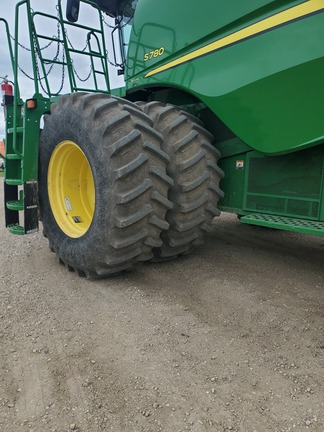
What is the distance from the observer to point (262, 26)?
2422 millimetres

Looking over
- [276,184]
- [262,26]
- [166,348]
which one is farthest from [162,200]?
[262,26]

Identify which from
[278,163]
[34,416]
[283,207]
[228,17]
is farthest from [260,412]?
[228,17]

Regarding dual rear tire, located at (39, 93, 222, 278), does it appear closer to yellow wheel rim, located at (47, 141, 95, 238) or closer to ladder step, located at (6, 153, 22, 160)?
yellow wheel rim, located at (47, 141, 95, 238)

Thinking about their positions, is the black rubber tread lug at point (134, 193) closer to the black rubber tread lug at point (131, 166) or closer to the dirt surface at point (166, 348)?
the black rubber tread lug at point (131, 166)

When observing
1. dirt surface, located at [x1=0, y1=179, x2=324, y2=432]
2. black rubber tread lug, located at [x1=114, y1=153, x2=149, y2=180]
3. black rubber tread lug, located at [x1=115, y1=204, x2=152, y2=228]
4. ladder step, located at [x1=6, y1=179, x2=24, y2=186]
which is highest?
black rubber tread lug, located at [x1=114, y1=153, x2=149, y2=180]

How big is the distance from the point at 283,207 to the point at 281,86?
2.90 feet

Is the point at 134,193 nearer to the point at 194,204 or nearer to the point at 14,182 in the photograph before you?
the point at 194,204

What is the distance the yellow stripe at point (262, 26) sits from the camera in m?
2.18

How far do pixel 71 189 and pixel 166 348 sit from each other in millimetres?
2003

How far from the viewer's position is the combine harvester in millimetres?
2385

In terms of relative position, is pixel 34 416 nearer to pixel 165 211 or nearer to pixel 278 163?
pixel 165 211

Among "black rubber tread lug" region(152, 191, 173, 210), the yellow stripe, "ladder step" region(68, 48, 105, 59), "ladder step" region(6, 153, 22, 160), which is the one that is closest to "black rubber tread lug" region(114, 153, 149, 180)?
"black rubber tread lug" region(152, 191, 173, 210)

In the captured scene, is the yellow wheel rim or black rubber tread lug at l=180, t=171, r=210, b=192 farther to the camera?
the yellow wheel rim

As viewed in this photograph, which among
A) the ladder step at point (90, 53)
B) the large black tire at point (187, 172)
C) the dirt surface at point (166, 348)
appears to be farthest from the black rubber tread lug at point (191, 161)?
the ladder step at point (90, 53)
